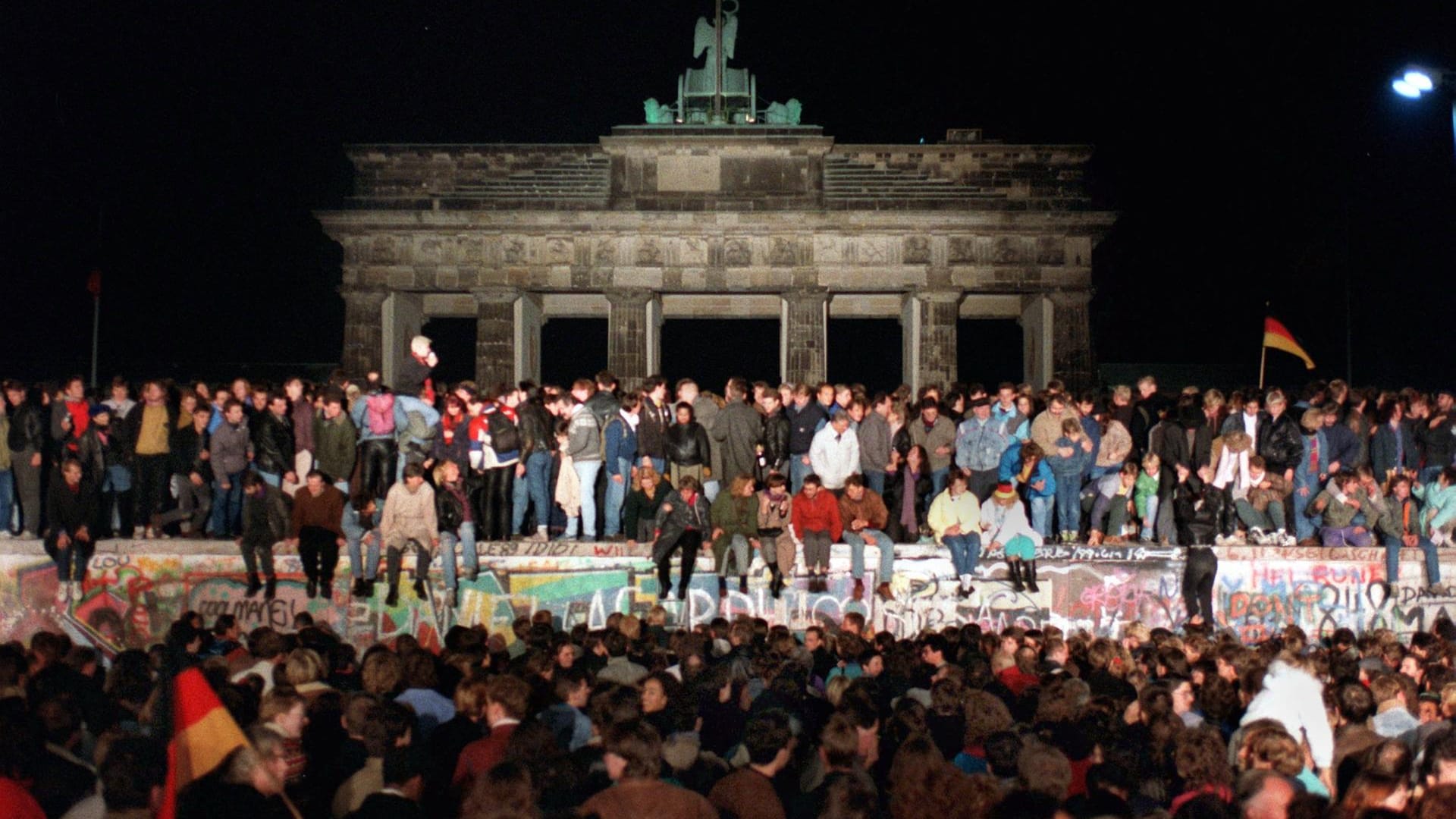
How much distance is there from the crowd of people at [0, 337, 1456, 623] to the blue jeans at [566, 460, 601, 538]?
1.1 inches

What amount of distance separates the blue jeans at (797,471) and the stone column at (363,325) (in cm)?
1624

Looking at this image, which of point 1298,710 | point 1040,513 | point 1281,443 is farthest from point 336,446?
point 1298,710

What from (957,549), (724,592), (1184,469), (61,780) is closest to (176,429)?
(724,592)

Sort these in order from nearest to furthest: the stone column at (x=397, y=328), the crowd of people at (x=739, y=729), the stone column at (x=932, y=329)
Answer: the crowd of people at (x=739, y=729) → the stone column at (x=932, y=329) → the stone column at (x=397, y=328)

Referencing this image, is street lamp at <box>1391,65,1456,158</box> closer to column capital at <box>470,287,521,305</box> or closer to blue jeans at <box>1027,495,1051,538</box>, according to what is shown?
blue jeans at <box>1027,495,1051,538</box>

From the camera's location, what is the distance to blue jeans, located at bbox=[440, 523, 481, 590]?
17.8 metres

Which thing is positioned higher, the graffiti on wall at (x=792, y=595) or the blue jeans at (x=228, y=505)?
the blue jeans at (x=228, y=505)

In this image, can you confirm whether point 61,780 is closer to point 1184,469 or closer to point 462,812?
point 462,812

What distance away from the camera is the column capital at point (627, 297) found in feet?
110

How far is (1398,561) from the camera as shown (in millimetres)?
18688

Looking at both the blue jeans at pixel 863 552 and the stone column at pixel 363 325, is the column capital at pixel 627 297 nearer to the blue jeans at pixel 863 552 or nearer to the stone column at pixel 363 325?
the stone column at pixel 363 325

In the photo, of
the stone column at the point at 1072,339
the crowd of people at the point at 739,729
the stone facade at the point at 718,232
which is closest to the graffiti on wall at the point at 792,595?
the crowd of people at the point at 739,729

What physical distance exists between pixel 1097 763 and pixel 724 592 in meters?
10.2

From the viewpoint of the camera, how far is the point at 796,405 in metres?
19.9
